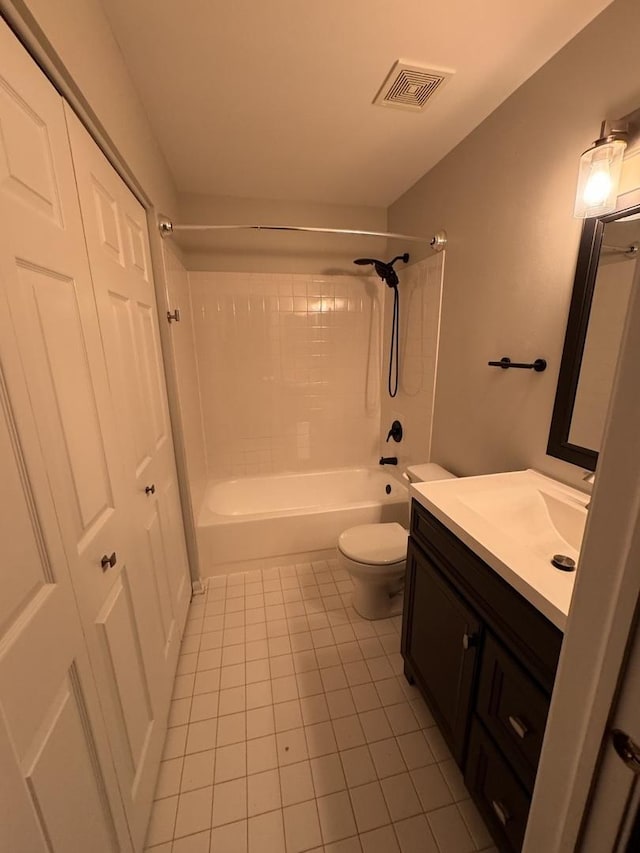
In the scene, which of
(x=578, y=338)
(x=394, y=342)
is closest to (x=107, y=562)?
(x=578, y=338)

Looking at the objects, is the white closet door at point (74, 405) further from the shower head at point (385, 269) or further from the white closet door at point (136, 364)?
the shower head at point (385, 269)

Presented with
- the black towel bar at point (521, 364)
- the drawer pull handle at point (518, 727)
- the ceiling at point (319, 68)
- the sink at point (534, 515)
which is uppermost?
the ceiling at point (319, 68)

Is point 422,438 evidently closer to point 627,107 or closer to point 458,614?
point 458,614

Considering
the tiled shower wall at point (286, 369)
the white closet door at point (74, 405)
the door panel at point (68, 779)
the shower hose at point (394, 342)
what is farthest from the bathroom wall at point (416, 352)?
the door panel at point (68, 779)

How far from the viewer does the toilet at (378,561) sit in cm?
173

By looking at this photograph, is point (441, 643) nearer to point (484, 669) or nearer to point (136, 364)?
point (484, 669)

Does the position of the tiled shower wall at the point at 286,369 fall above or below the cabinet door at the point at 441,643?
above

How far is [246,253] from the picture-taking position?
8.07 ft

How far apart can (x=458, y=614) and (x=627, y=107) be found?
1.57m

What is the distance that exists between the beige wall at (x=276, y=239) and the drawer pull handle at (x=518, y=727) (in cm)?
263

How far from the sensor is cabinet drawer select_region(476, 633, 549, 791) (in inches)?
30.9

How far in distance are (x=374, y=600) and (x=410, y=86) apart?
7.56ft

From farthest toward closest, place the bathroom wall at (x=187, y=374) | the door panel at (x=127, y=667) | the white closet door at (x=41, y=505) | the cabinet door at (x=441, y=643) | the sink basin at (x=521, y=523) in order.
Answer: the bathroom wall at (x=187, y=374) → the cabinet door at (x=441, y=643) → the door panel at (x=127, y=667) → the sink basin at (x=521, y=523) → the white closet door at (x=41, y=505)

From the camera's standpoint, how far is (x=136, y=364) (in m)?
1.26
